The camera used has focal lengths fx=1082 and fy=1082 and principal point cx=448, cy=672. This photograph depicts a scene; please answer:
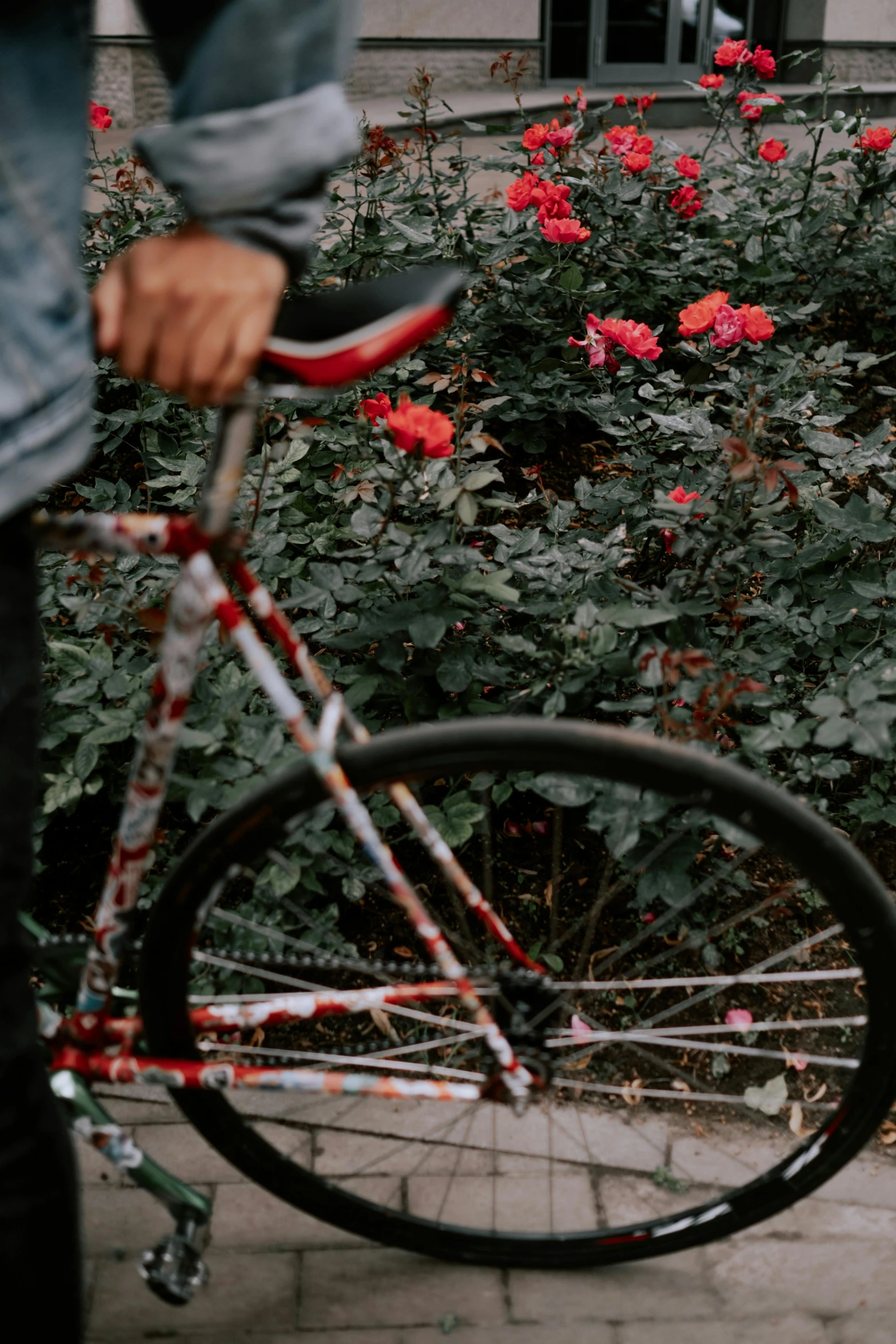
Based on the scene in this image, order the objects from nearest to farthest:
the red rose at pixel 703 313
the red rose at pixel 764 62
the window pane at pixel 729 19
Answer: the red rose at pixel 703 313, the red rose at pixel 764 62, the window pane at pixel 729 19

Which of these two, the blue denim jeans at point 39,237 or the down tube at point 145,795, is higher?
the blue denim jeans at point 39,237

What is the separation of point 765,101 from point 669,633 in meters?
2.43

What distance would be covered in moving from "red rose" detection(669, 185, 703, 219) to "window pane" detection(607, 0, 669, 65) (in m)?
12.1

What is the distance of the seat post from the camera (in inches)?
41.6

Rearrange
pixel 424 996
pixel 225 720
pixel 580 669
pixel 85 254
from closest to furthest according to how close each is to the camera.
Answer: pixel 424 996 → pixel 225 720 → pixel 580 669 → pixel 85 254

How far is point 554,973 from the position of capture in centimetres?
203

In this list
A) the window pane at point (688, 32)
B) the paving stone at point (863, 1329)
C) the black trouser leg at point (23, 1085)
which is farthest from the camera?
the window pane at point (688, 32)

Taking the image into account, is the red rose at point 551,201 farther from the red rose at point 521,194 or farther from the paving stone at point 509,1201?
the paving stone at point 509,1201

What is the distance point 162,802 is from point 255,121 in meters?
0.79

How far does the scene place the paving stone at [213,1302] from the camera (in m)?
1.54

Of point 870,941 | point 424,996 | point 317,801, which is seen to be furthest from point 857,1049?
point 317,801

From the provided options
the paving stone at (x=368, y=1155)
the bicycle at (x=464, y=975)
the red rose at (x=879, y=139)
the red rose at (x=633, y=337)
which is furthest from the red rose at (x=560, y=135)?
the paving stone at (x=368, y=1155)

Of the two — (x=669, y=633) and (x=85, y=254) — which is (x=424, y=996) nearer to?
(x=669, y=633)

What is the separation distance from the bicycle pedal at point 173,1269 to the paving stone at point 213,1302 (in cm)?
12
